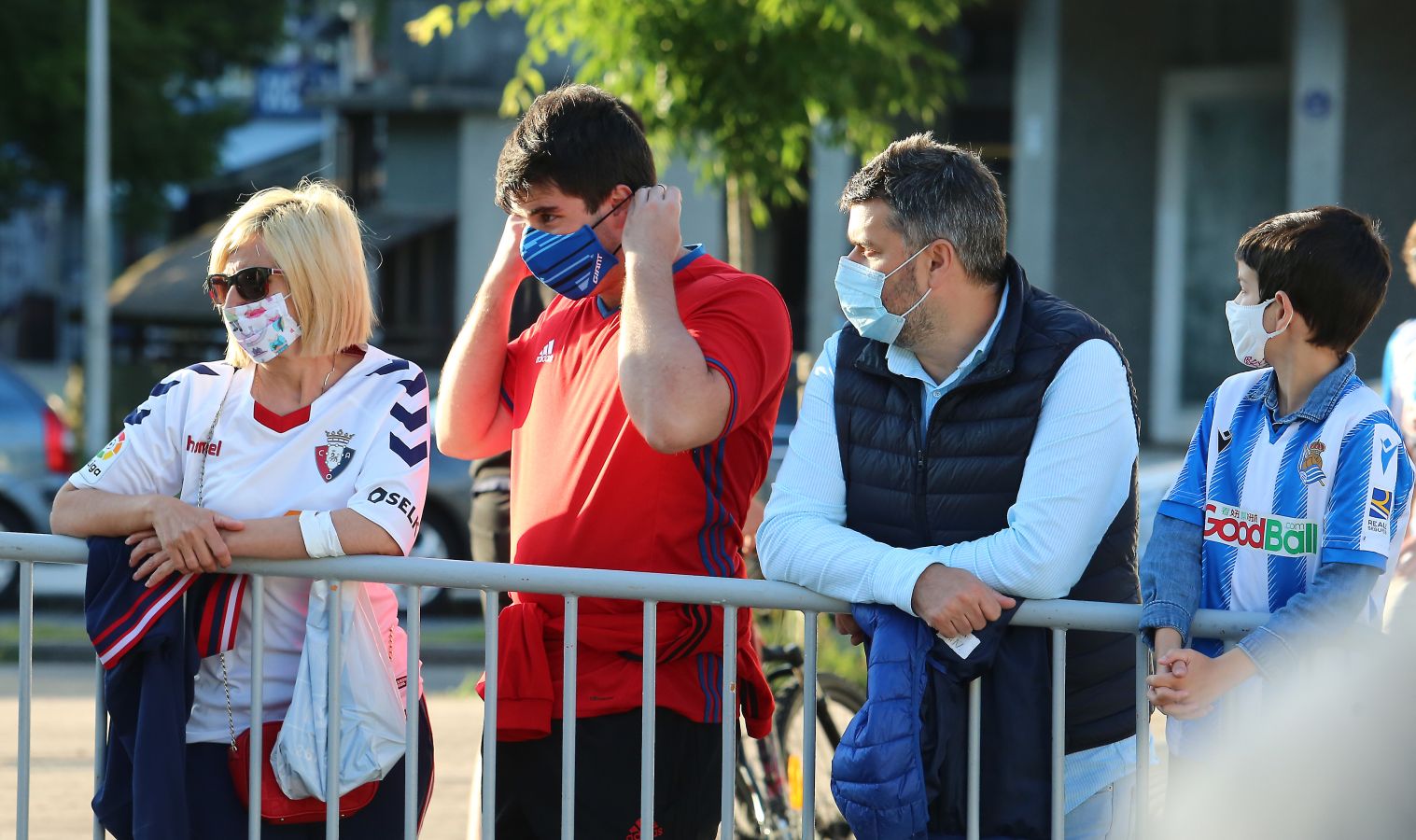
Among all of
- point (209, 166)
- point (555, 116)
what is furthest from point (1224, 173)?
point (209, 166)

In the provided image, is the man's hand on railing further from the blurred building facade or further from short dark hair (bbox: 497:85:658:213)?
the blurred building facade

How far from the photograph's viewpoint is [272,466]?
3174mm

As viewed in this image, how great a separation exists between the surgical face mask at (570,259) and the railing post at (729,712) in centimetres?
69

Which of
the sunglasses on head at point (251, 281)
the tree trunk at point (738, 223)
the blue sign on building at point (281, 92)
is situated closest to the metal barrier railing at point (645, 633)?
the sunglasses on head at point (251, 281)

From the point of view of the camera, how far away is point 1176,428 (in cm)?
1466

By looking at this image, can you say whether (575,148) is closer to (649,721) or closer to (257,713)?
(649,721)

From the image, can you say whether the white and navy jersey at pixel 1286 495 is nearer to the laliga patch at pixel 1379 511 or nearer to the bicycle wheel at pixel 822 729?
the laliga patch at pixel 1379 511

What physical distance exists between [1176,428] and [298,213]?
40.8 ft

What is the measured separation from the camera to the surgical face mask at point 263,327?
3.18m

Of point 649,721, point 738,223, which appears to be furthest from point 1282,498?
point 738,223

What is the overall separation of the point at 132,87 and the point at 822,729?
19213 millimetres

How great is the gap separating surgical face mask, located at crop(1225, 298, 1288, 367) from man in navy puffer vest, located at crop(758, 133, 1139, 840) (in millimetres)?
263

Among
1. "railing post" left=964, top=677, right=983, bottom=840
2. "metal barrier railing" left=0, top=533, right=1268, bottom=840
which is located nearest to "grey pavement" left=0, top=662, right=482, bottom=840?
"metal barrier railing" left=0, top=533, right=1268, bottom=840

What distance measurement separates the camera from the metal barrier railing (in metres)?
2.87
